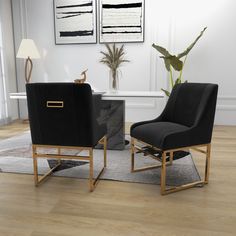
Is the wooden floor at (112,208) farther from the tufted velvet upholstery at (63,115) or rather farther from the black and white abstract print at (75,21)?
the black and white abstract print at (75,21)

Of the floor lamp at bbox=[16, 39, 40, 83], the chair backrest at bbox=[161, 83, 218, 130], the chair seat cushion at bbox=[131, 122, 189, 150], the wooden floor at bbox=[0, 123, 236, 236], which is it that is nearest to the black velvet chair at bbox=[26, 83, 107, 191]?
the wooden floor at bbox=[0, 123, 236, 236]

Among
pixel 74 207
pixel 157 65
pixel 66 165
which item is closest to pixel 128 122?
pixel 157 65

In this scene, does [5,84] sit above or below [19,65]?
below

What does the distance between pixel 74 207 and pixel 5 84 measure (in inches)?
137

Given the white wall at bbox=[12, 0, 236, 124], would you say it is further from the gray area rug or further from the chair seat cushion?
the chair seat cushion

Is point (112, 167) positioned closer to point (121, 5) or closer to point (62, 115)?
point (62, 115)

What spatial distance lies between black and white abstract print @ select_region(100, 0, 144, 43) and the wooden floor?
2932mm

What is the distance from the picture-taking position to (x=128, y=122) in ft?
14.9

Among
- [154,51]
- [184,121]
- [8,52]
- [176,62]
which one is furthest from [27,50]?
[184,121]

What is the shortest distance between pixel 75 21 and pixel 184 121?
3.13 m

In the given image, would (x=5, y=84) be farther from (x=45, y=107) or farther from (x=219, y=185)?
(x=219, y=185)

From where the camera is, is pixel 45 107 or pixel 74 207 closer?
pixel 74 207

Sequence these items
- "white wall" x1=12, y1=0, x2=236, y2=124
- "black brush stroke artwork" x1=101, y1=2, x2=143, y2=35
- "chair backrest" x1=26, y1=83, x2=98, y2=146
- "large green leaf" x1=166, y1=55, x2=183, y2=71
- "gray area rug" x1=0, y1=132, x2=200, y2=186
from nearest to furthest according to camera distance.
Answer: "chair backrest" x1=26, y1=83, x2=98, y2=146 < "gray area rug" x1=0, y1=132, x2=200, y2=186 < "large green leaf" x1=166, y1=55, x2=183, y2=71 < "white wall" x1=12, y1=0, x2=236, y2=124 < "black brush stroke artwork" x1=101, y1=2, x2=143, y2=35

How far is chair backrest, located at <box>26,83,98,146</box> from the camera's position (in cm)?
174
